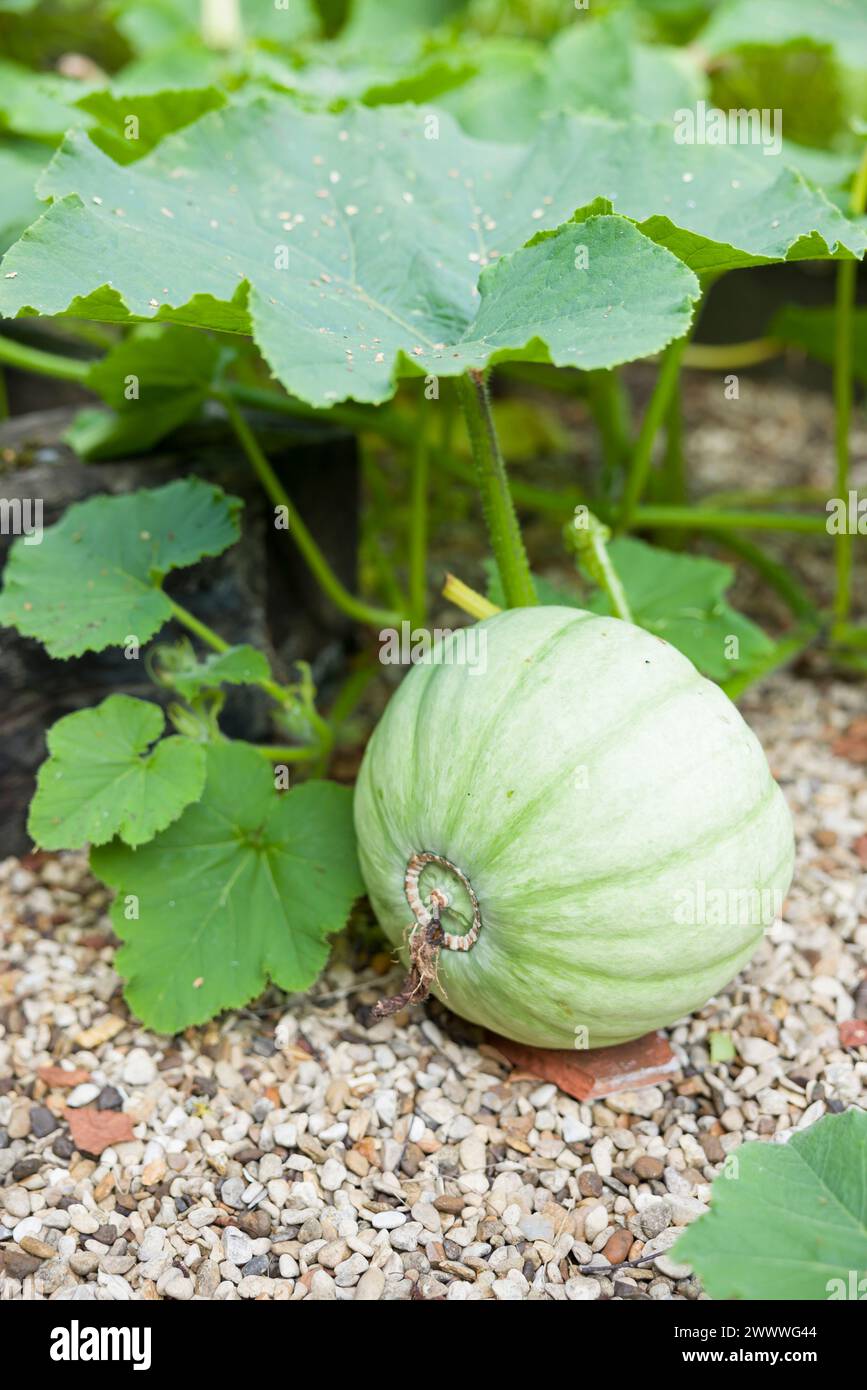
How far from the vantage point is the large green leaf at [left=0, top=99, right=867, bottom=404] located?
4.01 ft

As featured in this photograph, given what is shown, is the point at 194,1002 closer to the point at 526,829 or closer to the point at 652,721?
the point at 526,829

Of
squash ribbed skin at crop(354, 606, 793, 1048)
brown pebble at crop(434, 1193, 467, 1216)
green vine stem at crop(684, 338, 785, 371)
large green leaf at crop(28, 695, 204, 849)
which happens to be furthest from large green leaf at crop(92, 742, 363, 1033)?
green vine stem at crop(684, 338, 785, 371)

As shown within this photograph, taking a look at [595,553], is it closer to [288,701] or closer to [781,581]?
[288,701]

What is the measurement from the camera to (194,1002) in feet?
4.87

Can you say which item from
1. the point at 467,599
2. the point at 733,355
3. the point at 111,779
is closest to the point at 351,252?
the point at 467,599

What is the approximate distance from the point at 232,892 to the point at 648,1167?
0.62 metres

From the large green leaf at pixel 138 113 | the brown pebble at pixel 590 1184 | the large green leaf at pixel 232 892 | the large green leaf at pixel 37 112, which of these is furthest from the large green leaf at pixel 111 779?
the large green leaf at pixel 37 112

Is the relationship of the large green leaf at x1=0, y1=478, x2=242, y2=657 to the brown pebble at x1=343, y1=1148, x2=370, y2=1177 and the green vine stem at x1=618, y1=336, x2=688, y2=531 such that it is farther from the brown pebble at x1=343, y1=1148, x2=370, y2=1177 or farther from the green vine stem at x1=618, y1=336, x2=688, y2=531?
the green vine stem at x1=618, y1=336, x2=688, y2=531

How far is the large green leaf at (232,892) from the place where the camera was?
1499 mm

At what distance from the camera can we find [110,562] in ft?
5.52
